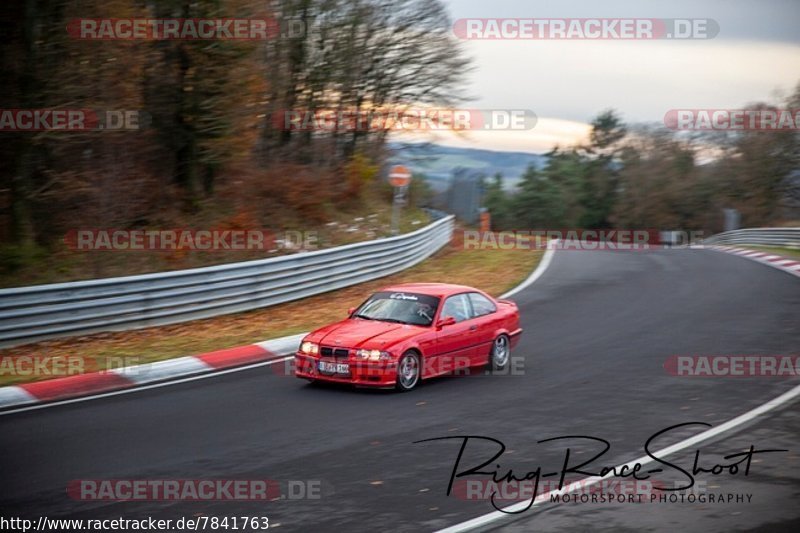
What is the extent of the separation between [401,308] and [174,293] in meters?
5.32

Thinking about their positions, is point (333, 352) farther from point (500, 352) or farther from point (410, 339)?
point (500, 352)

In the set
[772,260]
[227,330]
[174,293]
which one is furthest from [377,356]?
[772,260]

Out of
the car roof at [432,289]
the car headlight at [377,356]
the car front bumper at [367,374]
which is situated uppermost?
the car roof at [432,289]

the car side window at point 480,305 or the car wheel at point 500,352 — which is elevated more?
the car side window at point 480,305

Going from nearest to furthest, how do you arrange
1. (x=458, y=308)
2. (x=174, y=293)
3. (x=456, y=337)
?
(x=456, y=337), (x=458, y=308), (x=174, y=293)

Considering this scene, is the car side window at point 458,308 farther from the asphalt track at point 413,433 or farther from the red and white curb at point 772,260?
the red and white curb at point 772,260

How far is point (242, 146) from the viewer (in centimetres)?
2331

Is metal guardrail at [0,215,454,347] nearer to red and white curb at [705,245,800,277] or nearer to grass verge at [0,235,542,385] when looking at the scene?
grass verge at [0,235,542,385]

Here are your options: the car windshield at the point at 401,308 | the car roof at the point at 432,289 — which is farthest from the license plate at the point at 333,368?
the car roof at the point at 432,289

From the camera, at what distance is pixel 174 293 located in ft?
53.0

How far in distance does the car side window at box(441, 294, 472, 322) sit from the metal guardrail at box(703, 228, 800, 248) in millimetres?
24063

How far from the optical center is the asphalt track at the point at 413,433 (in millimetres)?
7046

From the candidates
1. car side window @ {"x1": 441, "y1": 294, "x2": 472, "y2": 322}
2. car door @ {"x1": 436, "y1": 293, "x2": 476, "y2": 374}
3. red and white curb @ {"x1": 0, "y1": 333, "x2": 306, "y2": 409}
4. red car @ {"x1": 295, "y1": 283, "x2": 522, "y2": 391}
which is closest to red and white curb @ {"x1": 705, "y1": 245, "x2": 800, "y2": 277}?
red car @ {"x1": 295, "y1": 283, "x2": 522, "y2": 391}

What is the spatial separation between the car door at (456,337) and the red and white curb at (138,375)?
9.56ft
